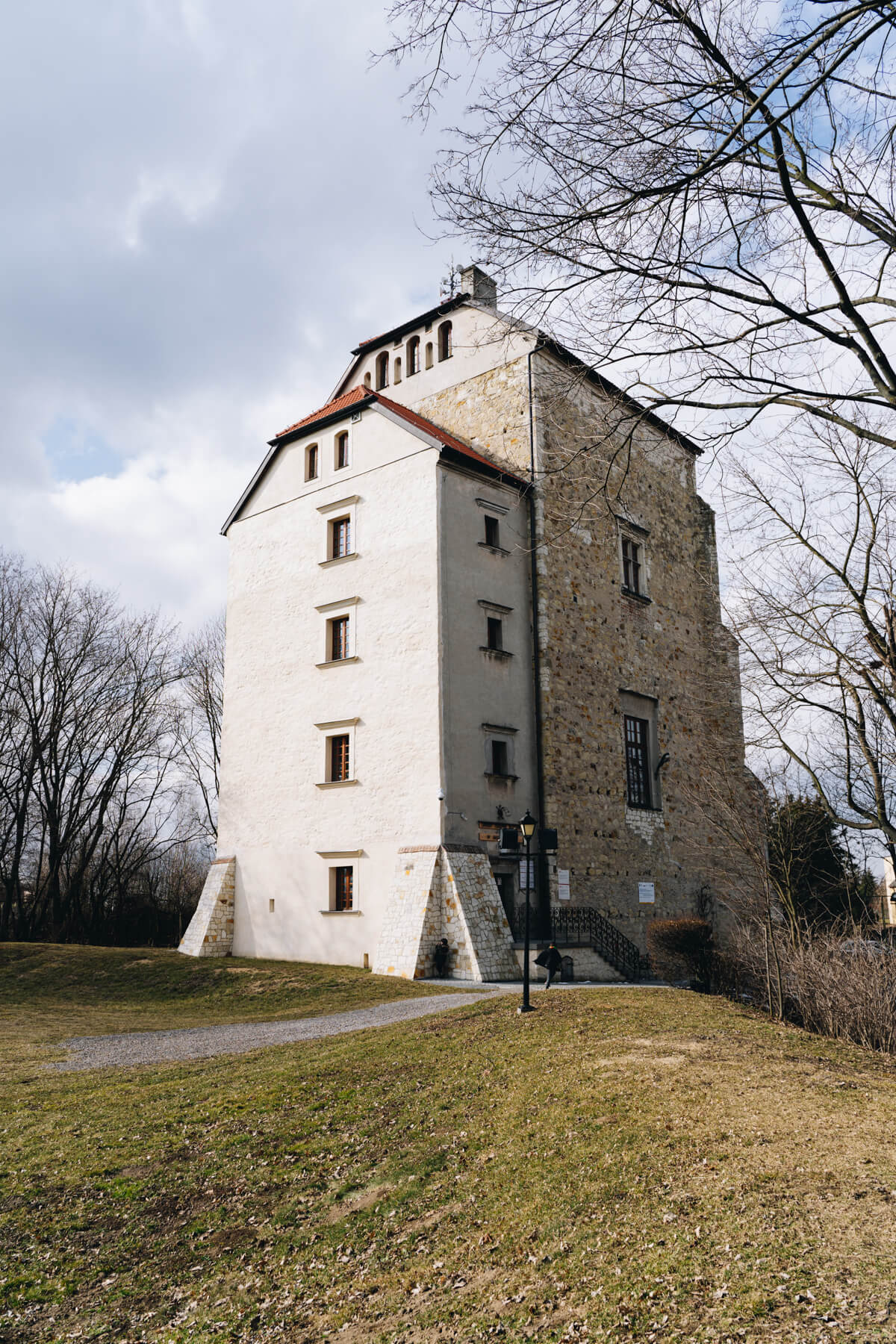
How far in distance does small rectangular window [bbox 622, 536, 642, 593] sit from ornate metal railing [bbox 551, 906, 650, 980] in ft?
31.9

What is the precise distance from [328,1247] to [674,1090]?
328 cm

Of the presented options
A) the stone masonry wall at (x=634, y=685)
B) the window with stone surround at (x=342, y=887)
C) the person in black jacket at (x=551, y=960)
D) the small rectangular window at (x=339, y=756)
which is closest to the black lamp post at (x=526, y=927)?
the person in black jacket at (x=551, y=960)

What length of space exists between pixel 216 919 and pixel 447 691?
9265mm

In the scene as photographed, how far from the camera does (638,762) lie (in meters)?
26.6

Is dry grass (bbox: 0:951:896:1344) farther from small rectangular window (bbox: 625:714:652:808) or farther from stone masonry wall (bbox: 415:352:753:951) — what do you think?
small rectangular window (bbox: 625:714:652:808)

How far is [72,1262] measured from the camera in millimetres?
6293

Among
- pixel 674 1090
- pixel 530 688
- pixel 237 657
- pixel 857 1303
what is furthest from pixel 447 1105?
pixel 237 657

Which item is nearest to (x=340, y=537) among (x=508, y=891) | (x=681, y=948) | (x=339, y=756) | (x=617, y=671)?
(x=339, y=756)

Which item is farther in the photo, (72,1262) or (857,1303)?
(72,1262)

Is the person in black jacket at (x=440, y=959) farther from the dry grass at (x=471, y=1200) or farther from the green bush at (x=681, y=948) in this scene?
the dry grass at (x=471, y=1200)

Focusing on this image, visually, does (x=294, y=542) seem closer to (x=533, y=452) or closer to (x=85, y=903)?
(x=533, y=452)

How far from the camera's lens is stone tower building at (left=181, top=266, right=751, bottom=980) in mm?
21156

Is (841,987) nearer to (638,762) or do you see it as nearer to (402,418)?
(638,762)

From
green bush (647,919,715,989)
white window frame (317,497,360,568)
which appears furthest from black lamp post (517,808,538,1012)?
white window frame (317,497,360,568)
